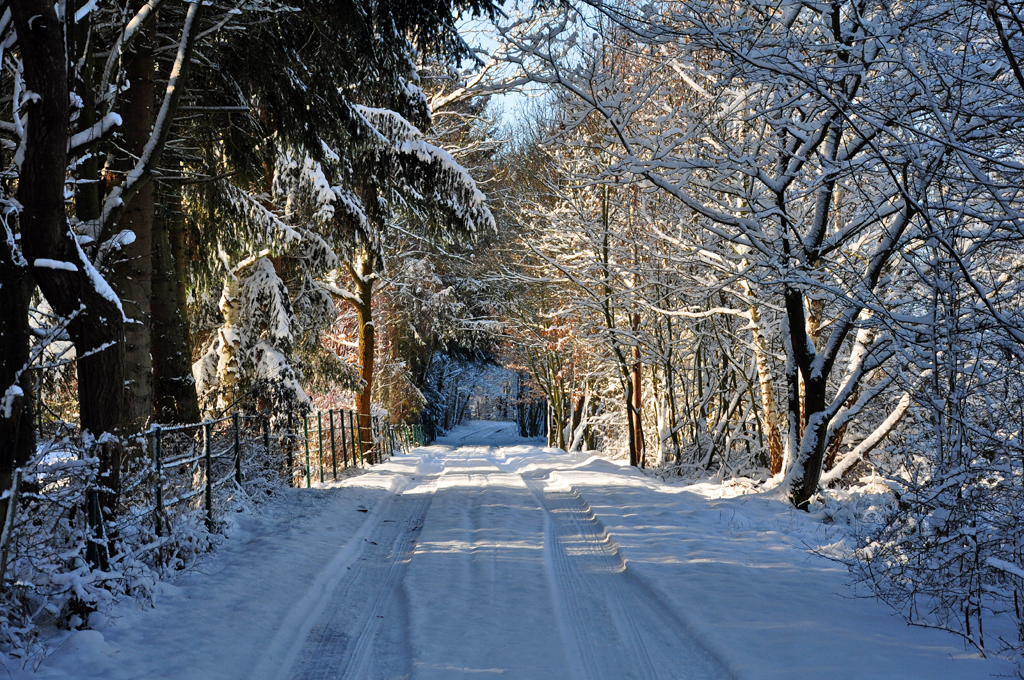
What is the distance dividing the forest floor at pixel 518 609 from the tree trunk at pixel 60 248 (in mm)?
1314

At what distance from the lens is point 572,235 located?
17.3 metres

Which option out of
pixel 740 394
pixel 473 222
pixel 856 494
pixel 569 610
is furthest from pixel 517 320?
pixel 569 610

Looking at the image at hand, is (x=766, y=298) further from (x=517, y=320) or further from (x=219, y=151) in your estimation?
(x=517, y=320)

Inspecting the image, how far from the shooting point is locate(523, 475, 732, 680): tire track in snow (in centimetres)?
423

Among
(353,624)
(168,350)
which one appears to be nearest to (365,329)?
(168,350)

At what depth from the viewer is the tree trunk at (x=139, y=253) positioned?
6.79 metres

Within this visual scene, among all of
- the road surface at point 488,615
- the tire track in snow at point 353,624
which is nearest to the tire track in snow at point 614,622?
the road surface at point 488,615

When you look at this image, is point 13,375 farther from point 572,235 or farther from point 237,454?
point 572,235

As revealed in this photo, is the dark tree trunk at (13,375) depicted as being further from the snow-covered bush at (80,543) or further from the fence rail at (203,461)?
the fence rail at (203,461)

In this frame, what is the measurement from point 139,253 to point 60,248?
2.84m

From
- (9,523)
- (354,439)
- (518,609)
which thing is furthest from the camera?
(354,439)

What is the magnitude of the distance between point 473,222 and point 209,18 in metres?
4.25

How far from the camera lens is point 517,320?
28.3 metres

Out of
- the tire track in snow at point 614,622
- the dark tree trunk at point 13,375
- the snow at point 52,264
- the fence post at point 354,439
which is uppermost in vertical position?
the snow at point 52,264
